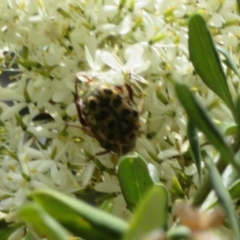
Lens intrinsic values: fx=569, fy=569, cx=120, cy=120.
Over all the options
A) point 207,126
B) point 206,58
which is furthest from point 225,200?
point 206,58

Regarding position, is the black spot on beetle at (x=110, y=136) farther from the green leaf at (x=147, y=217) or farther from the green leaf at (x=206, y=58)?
the green leaf at (x=147, y=217)

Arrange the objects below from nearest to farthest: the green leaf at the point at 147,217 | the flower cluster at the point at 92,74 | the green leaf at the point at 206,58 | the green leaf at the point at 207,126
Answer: the green leaf at the point at 147,217, the green leaf at the point at 207,126, the green leaf at the point at 206,58, the flower cluster at the point at 92,74

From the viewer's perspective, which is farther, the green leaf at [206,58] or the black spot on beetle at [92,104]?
the black spot on beetle at [92,104]

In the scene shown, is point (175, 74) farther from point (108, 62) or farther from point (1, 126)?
point (1, 126)

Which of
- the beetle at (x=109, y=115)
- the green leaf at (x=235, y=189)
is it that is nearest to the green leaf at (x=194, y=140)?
the green leaf at (x=235, y=189)

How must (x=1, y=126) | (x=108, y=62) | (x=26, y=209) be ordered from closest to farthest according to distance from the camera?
(x=26, y=209), (x=108, y=62), (x=1, y=126)

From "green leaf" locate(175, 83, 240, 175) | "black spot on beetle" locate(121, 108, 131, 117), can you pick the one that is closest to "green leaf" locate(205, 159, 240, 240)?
"green leaf" locate(175, 83, 240, 175)

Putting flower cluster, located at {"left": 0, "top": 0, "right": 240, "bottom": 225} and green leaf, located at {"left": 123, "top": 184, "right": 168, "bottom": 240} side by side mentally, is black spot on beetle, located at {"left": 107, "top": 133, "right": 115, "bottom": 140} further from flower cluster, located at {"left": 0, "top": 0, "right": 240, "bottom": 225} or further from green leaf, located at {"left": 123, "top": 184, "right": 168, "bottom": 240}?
green leaf, located at {"left": 123, "top": 184, "right": 168, "bottom": 240}

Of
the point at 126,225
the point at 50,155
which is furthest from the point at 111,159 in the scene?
the point at 126,225
